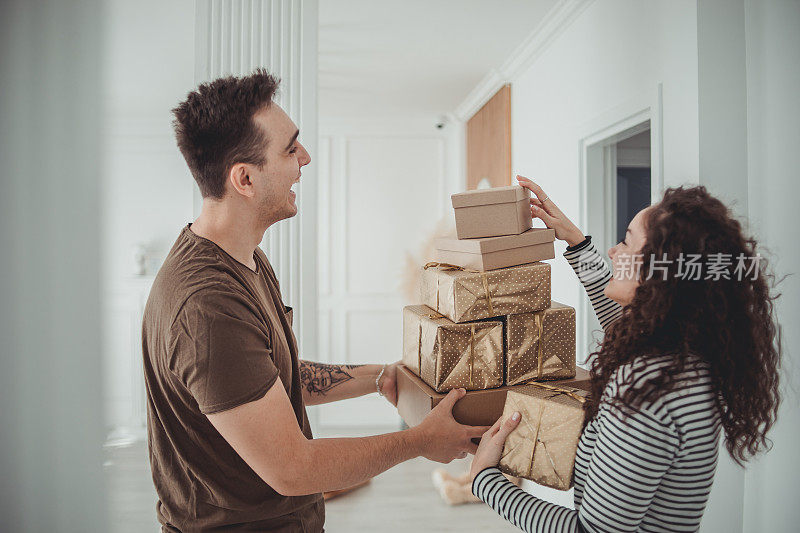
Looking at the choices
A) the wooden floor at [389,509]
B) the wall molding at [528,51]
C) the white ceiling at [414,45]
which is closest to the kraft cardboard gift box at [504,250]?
the wall molding at [528,51]

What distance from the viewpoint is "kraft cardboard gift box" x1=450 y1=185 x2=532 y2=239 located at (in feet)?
4.33

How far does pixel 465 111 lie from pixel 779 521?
4028mm

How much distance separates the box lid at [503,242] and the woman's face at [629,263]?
223 millimetres

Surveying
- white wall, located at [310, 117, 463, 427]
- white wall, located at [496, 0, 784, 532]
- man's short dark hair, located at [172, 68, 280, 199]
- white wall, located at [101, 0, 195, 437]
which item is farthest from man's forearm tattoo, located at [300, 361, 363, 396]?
white wall, located at [310, 117, 463, 427]

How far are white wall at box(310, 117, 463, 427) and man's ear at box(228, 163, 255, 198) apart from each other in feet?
14.4

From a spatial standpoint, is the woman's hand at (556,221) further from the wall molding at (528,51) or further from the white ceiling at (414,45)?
the white ceiling at (414,45)

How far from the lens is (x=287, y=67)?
234cm

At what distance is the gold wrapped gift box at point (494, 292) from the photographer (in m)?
1.28

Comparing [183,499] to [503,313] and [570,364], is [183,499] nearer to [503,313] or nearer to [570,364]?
[503,313]

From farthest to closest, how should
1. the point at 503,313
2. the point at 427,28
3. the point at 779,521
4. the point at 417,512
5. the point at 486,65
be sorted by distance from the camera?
1. the point at 486,65
2. the point at 417,512
3. the point at 427,28
4. the point at 779,521
5. the point at 503,313

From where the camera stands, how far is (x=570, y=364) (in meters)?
1.38

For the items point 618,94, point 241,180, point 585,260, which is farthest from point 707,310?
point 618,94

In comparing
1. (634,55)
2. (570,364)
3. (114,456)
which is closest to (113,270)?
(114,456)

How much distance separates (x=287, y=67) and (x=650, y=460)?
208 cm
